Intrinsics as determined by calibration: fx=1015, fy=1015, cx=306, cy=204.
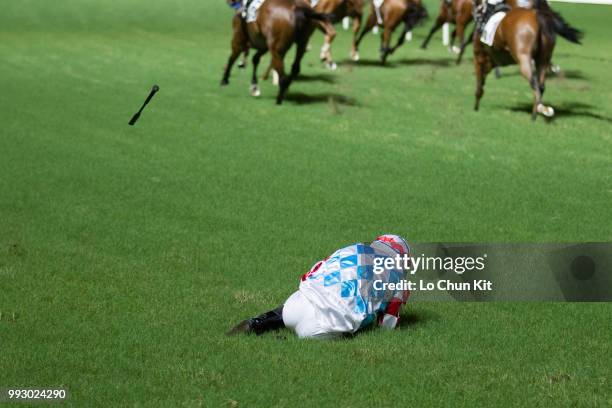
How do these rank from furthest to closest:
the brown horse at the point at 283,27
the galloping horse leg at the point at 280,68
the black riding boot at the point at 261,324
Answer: the galloping horse leg at the point at 280,68, the brown horse at the point at 283,27, the black riding boot at the point at 261,324

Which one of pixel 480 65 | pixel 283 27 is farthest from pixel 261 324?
pixel 480 65

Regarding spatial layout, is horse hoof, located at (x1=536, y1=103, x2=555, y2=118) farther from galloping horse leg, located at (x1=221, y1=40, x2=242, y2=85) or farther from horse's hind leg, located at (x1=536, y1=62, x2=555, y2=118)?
galloping horse leg, located at (x1=221, y1=40, x2=242, y2=85)

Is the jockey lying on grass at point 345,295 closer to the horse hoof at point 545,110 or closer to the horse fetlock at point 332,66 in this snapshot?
the horse hoof at point 545,110

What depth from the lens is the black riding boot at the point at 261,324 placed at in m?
6.09

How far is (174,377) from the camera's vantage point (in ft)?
17.6

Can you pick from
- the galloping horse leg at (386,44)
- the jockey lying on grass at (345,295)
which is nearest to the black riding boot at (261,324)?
the jockey lying on grass at (345,295)

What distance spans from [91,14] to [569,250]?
28050mm

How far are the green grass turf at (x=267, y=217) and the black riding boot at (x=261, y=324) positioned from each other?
12 centimetres

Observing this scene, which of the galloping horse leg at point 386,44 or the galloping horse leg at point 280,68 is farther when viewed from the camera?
the galloping horse leg at point 386,44

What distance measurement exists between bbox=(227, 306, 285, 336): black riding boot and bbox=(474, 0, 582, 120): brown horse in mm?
10464

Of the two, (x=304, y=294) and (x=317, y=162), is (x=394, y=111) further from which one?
(x=304, y=294)

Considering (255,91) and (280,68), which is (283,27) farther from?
(255,91)

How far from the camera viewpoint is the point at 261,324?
6102 mm

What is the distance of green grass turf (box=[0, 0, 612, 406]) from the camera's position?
18.0 feet
